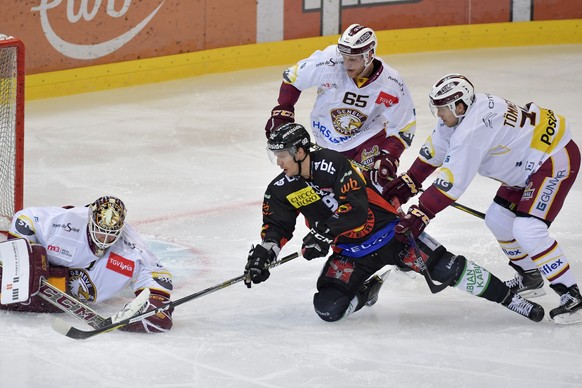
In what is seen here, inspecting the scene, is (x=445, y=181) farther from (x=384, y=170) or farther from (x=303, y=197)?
(x=384, y=170)

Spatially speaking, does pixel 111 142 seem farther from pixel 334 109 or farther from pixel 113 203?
pixel 113 203

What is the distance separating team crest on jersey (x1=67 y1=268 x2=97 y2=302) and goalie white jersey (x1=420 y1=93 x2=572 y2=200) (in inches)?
57.0

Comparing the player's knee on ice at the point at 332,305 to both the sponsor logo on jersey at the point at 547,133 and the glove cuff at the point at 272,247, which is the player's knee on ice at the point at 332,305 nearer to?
the glove cuff at the point at 272,247

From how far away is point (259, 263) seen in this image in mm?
4469

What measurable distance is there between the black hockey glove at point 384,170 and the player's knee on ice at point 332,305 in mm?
866

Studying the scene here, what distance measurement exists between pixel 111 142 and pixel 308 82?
7.50 feet

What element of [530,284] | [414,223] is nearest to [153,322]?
[414,223]

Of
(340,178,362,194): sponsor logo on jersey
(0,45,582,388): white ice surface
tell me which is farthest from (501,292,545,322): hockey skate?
(340,178,362,194): sponsor logo on jersey

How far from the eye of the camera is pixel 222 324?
466 centimetres

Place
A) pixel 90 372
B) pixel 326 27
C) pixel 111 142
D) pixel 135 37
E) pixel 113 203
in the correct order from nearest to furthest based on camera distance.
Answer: pixel 90 372 → pixel 113 203 → pixel 111 142 → pixel 135 37 → pixel 326 27

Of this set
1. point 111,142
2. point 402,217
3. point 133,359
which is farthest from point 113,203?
point 111,142

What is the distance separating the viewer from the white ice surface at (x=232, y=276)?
13.6ft

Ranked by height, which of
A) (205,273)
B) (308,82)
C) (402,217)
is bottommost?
(205,273)

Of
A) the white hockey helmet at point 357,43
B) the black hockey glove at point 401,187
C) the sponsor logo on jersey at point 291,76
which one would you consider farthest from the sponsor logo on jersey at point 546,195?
the sponsor logo on jersey at point 291,76
